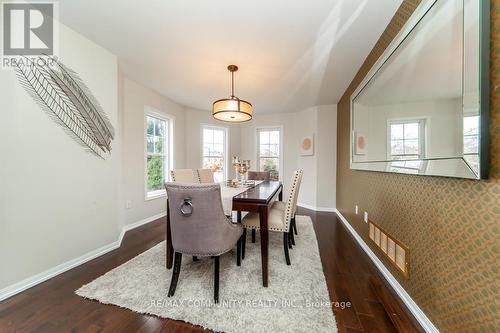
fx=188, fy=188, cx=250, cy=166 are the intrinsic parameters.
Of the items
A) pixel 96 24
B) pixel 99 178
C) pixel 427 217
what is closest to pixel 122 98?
pixel 96 24

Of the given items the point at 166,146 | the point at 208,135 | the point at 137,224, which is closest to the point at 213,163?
the point at 208,135

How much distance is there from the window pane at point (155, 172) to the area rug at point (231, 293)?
182 centimetres

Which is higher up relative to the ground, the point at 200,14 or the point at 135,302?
the point at 200,14

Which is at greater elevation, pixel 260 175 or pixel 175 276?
pixel 260 175

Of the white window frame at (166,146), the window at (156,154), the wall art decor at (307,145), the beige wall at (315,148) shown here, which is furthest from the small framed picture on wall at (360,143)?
the window at (156,154)

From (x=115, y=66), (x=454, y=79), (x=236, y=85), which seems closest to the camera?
(x=454, y=79)

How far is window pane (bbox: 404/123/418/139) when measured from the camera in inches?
53.0

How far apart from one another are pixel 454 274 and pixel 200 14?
8.63 feet

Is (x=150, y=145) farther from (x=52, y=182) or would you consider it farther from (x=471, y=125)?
(x=471, y=125)

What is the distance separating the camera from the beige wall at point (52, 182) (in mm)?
1534

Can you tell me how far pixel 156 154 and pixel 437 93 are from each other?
3.97 m

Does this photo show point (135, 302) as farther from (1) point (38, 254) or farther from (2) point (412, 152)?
(2) point (412, 152)

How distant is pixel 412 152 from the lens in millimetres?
1378

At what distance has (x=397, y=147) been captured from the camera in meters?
1.57
